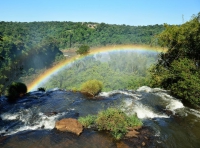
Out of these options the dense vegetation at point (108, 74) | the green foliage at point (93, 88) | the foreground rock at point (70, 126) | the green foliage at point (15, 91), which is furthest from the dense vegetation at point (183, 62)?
the green foliage at point (15, 91)

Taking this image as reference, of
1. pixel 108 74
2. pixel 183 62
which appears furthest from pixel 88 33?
pixel 183 62

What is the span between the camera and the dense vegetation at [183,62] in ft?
74.5

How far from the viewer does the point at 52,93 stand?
1130 inches

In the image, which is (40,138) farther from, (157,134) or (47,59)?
(47,59)

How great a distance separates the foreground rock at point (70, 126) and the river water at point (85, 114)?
1.28 ft

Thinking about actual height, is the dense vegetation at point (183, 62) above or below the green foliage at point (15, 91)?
above

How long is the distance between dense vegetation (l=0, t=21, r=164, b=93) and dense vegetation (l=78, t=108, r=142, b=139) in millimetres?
9163

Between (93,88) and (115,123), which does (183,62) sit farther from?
(115,123)

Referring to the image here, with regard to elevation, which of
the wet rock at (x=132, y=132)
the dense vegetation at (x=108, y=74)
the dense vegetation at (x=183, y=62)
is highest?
the dense vegetation at (x=183, y=62)

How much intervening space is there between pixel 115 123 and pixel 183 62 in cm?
1303

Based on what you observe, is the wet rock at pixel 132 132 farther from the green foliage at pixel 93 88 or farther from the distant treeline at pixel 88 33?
the distant treeline at pixel 88 33

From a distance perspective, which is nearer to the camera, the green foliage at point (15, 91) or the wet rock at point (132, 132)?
the wet rock at point (132, 132)

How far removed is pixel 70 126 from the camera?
16.2 m

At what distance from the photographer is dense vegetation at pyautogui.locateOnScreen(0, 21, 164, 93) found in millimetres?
63562
